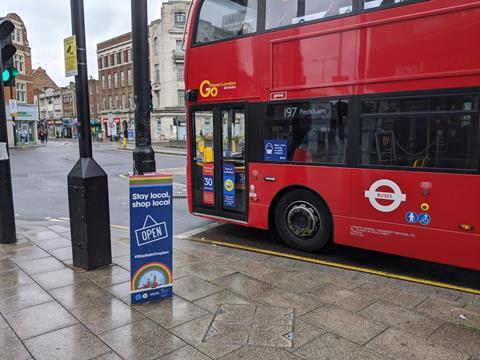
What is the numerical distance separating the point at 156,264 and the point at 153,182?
0.87 metres

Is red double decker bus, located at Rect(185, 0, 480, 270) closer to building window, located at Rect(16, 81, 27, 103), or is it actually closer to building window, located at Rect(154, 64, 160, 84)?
Result: building window, located at Rect(16, 81, 27, 103)

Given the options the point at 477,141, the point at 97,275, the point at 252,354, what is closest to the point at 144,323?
the point at 252,354

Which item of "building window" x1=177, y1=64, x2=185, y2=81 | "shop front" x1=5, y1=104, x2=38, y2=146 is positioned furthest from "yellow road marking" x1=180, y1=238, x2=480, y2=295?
"building window" x1=177, y1=64, x2=185, y2=81

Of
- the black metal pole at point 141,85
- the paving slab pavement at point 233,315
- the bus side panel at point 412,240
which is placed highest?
the black metal pole at point 141,85

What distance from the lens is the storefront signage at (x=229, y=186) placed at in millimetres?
7012

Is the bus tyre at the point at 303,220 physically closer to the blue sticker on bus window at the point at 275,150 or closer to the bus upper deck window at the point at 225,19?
the blue sticker on bus window at the point at 275,150

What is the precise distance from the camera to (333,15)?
5473 millimetres

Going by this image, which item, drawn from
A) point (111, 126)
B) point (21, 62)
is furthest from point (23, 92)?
point (111, 126)

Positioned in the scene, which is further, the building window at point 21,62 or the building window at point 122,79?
the building window at point 122,79

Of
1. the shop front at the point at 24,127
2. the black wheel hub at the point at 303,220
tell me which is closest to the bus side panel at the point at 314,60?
the black wheel hub at the point at 303,220

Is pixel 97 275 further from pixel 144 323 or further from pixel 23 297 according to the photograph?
pixel 144 323

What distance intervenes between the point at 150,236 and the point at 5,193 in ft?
11.4

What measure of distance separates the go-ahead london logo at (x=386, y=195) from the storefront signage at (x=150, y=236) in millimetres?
2684

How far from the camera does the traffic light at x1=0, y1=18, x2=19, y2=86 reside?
20.7 feet
